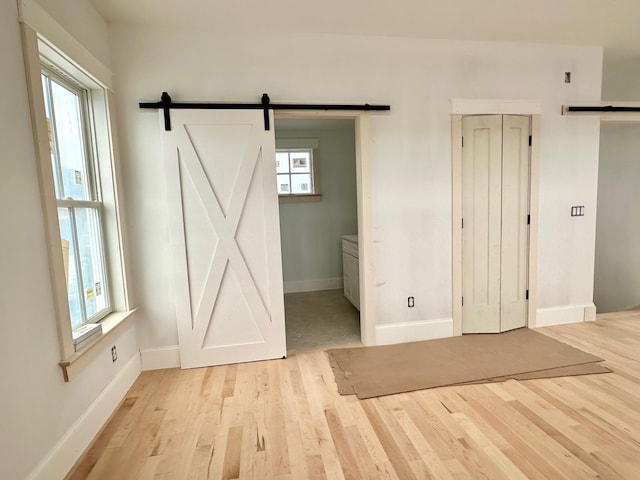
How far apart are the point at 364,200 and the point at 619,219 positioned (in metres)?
3.77

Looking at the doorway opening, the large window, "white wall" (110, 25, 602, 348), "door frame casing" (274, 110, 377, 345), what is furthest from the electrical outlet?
the large window

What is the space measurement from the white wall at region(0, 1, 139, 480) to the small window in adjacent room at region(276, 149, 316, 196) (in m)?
3.73

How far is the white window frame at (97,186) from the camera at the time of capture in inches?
62.6

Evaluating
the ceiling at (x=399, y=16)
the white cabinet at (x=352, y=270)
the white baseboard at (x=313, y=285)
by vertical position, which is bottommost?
the white baseboard at (x=313, y=285)

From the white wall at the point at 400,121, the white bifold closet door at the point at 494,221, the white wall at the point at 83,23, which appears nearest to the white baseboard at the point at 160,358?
the white wall at the point at 400,121

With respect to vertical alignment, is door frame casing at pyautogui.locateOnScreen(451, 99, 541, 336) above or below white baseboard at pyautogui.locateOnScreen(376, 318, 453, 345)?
above

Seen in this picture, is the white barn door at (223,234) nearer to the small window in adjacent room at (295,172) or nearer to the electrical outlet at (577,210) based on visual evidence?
the small window in adjacent room at (295,172)

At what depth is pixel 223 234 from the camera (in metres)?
2.72

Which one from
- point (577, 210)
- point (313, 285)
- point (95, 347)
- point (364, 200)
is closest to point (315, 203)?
point (313, 285)

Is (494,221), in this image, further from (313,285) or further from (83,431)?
(83,431)

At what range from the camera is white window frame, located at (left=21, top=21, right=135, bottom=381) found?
159 cm

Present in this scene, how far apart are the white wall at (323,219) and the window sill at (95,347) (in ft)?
9.41

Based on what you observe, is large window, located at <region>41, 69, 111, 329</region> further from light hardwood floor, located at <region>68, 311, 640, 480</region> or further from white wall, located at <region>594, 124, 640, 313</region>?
white wall, located at <region>594, 124, 640, 313</region>

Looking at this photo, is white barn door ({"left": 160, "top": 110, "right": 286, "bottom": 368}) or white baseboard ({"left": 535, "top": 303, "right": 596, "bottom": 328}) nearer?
white barn door ({"left": 160, "top": 110, "right": 286, "bottom": 368})
